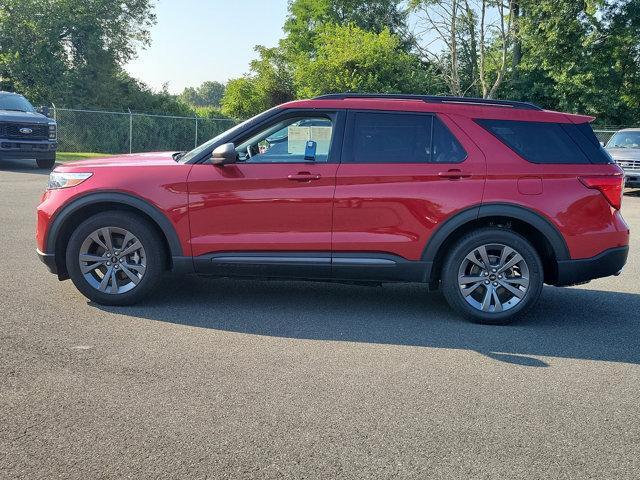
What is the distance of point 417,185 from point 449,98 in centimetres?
91

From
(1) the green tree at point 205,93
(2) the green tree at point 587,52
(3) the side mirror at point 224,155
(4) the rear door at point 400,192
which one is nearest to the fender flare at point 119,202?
(3) the side mirror at point 224,155

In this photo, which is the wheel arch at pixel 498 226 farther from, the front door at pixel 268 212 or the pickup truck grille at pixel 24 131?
the pickup truck grille at pixel 24 131

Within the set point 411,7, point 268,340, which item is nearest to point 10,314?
point 268,340

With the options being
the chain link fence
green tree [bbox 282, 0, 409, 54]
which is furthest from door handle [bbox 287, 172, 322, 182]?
green tree [bbox 282, 0, 409, 54]

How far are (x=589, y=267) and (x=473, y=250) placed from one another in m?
0.97

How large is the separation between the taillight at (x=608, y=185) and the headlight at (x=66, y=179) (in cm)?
419

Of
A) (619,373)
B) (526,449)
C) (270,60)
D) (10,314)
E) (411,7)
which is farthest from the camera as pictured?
(270,60)

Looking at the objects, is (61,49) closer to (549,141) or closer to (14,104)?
(14,104)

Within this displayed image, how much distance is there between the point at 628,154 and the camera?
18.1 m

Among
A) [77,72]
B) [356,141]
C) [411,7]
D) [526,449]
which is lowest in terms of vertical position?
[526,449]

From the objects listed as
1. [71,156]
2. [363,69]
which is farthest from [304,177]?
[363,69]

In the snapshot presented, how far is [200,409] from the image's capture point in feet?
12.3

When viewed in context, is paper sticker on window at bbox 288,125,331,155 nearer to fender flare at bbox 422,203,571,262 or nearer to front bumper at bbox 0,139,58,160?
fender flare at bbox 422,203,571,262

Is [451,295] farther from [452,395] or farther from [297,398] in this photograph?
[297,398]
